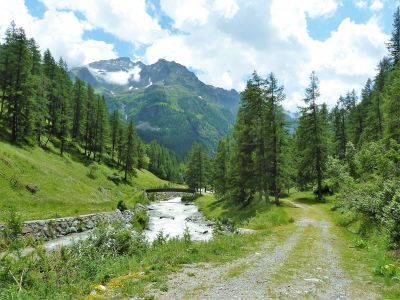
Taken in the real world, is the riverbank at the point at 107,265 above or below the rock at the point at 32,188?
below

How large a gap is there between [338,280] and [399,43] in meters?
71.7

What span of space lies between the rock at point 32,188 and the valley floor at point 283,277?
95.9 feet

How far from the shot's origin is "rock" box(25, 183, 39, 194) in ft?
126

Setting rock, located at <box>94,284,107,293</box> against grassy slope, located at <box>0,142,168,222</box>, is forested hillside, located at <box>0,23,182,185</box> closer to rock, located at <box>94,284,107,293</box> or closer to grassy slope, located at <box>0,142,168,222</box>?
grassy slope, located at <box>0,142,168,222</box>

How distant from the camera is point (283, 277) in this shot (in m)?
12.6

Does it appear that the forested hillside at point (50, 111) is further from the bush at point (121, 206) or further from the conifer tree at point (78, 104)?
the bush at point (121, 206)

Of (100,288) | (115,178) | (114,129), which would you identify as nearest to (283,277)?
(100,288)

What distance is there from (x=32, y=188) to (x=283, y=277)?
3426 cm

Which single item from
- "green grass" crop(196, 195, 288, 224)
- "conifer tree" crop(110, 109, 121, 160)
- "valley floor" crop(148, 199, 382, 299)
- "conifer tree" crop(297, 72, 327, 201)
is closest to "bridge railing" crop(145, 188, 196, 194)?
"conifer tree" crop(110, 109, 121, 160)

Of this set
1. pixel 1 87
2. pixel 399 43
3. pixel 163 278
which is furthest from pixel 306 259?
pixel 399 43

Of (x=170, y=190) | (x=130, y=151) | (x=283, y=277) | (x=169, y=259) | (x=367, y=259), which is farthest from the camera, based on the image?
(x=170, y=190)

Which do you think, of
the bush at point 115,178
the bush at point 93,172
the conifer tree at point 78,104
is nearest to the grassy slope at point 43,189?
the bush at point 93,172

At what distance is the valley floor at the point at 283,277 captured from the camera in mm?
10734

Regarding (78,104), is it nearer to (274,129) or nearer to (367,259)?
(274,129)
